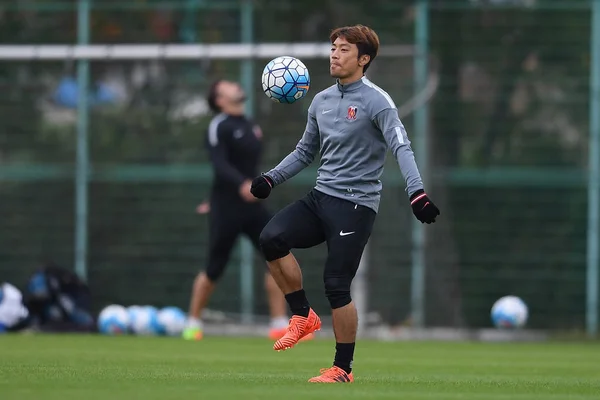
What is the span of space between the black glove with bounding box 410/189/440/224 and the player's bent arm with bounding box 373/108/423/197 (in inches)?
4.1

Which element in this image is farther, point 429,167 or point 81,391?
point 429,167

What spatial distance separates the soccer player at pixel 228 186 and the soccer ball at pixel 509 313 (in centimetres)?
303

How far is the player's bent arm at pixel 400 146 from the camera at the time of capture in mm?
8289

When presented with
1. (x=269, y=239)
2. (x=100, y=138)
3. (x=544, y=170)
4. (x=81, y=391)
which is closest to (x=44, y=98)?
(x=100, y=138)

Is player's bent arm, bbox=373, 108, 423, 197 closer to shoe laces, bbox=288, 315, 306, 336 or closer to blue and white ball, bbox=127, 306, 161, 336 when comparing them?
shoe laces, bbox=288, 315, 306, 336

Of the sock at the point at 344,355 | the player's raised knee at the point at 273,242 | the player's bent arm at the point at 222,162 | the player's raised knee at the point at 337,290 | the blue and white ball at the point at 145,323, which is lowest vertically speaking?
the blue and white ball at the point at 145,323

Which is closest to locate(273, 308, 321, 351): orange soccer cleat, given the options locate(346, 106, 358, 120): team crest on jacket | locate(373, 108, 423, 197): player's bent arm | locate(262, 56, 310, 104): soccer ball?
locate(373, 108, 423, 197): player's bent arm

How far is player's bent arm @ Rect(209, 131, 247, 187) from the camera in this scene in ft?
44.6

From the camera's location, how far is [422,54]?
15.7 meters

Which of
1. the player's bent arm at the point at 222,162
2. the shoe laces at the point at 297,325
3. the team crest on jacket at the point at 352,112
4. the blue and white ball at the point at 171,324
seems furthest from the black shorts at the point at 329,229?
the blue and white ball at the point at 171,324

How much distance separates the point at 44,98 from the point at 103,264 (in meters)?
2.12

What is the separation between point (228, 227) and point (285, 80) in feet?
16.4

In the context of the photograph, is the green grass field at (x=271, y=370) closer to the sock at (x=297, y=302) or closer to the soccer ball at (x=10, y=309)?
the sock at (x=297, y=302)

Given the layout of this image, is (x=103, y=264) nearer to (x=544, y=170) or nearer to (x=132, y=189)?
(x=132, y=189)
